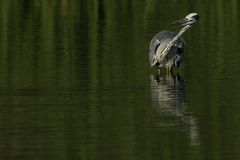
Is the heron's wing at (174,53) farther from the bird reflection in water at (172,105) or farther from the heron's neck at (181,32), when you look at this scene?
the bird reflection in water at (172,105)

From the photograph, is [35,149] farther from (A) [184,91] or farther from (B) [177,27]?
(B) [177,27]

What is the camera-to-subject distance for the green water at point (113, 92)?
13039 mm

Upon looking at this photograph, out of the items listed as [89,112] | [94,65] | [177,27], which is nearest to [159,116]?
[89,112]

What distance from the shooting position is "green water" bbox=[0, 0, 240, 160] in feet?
42.8

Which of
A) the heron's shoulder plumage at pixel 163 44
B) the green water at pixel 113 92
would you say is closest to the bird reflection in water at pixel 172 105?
the green water at pixel 113 92

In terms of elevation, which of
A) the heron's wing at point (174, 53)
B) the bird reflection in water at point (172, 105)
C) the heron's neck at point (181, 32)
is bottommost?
the bird reflection in water at point (172, 105)

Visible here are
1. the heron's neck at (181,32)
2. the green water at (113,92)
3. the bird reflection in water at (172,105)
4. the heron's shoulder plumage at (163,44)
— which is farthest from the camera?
the heron's shoulder plumage at (163,44)

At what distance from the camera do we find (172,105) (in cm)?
1608

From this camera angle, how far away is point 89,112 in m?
15.4

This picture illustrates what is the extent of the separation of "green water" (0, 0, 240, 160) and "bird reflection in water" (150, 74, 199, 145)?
13mm

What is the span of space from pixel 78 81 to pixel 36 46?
213 inches

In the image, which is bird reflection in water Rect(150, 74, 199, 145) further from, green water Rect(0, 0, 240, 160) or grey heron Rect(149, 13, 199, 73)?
grey heron Rect(149, 13, 199, 73)

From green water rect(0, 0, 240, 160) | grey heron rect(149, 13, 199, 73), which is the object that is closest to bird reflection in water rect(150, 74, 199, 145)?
green water rect(0, 0, 240, 160)

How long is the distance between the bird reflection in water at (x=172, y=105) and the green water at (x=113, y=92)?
1 centimetres
